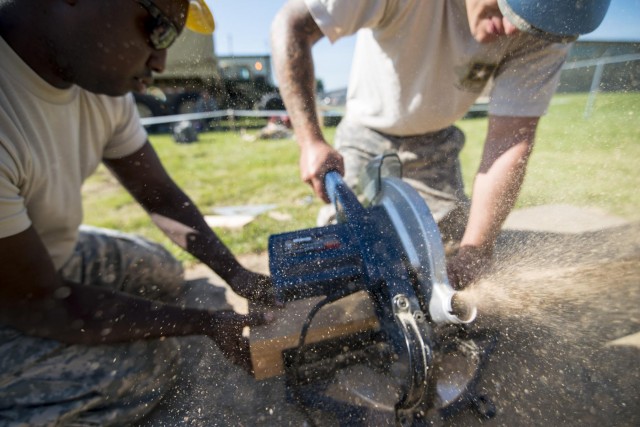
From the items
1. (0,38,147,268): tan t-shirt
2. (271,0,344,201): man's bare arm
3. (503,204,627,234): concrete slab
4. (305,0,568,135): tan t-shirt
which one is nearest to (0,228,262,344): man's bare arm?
(0,38,147,268): tan t-shirt

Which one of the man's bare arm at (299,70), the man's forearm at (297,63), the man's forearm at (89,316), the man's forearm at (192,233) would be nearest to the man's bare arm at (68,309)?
the man's forearm at (89,316)

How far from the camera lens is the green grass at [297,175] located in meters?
3.56

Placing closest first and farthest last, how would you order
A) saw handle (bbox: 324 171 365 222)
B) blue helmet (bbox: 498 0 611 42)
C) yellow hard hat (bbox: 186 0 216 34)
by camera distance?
1. blue helmet (bbox: 498 0 611 42)
2. saw handle (bbox: 324 171 365 222)
3. yellow hard hat (bbox: 186 0 216 34)

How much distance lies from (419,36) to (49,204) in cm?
196

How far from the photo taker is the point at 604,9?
4.09 ft

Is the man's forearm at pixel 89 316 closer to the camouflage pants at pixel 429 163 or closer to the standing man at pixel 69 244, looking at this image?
the standing man at pixel 69 244

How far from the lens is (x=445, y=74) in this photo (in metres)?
2.02

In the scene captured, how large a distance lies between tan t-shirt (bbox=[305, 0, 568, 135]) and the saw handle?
748 mm

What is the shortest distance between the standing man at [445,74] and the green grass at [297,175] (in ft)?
5.04

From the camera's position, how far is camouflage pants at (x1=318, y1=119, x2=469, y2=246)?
7.78 feet

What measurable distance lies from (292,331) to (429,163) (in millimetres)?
1484

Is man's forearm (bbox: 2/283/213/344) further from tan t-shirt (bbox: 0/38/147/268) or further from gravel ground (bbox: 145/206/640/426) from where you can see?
gravel ground (bbox: 145/206/640/426)

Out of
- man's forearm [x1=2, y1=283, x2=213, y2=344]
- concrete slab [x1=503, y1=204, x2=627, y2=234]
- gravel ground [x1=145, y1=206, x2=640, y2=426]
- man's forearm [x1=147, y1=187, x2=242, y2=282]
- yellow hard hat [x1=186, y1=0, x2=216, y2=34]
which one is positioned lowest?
concrete slab [x1=503, y1=204, x2=627, y2=234]

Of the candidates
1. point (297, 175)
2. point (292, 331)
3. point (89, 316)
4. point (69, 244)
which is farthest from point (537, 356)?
point (297, 175)
